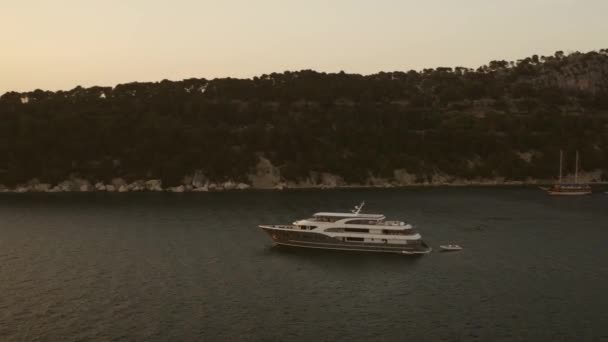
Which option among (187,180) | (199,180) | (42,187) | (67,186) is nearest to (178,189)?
(187,180)

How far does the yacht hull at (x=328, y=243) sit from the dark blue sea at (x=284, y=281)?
4.64 feet

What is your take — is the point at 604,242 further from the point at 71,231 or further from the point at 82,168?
the point at 82,168

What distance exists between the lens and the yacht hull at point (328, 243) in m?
69.7

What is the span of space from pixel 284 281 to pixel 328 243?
50.0ft

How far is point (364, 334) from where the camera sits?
43.1 m

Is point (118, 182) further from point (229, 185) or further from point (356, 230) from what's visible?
point (356, 230)

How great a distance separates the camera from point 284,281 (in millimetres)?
56938

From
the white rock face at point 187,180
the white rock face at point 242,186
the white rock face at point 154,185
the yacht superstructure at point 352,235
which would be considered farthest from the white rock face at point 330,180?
the yacht superstructure at point 352,235

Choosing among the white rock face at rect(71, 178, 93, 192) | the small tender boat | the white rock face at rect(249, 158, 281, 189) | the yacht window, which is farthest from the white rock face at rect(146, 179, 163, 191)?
the small tender boat

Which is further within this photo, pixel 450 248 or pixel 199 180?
pixel 199 180

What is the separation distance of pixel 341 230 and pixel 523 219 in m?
36.8

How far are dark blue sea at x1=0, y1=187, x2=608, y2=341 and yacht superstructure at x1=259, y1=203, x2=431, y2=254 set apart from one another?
171 cm

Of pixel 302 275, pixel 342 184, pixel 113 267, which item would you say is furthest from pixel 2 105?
pixel 302 275

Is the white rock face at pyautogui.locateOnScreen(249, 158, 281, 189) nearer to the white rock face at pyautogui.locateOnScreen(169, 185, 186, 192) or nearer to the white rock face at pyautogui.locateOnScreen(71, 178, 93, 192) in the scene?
the white rock face at pyautogui.locateOnScreen(169, 185, 186, 192)
